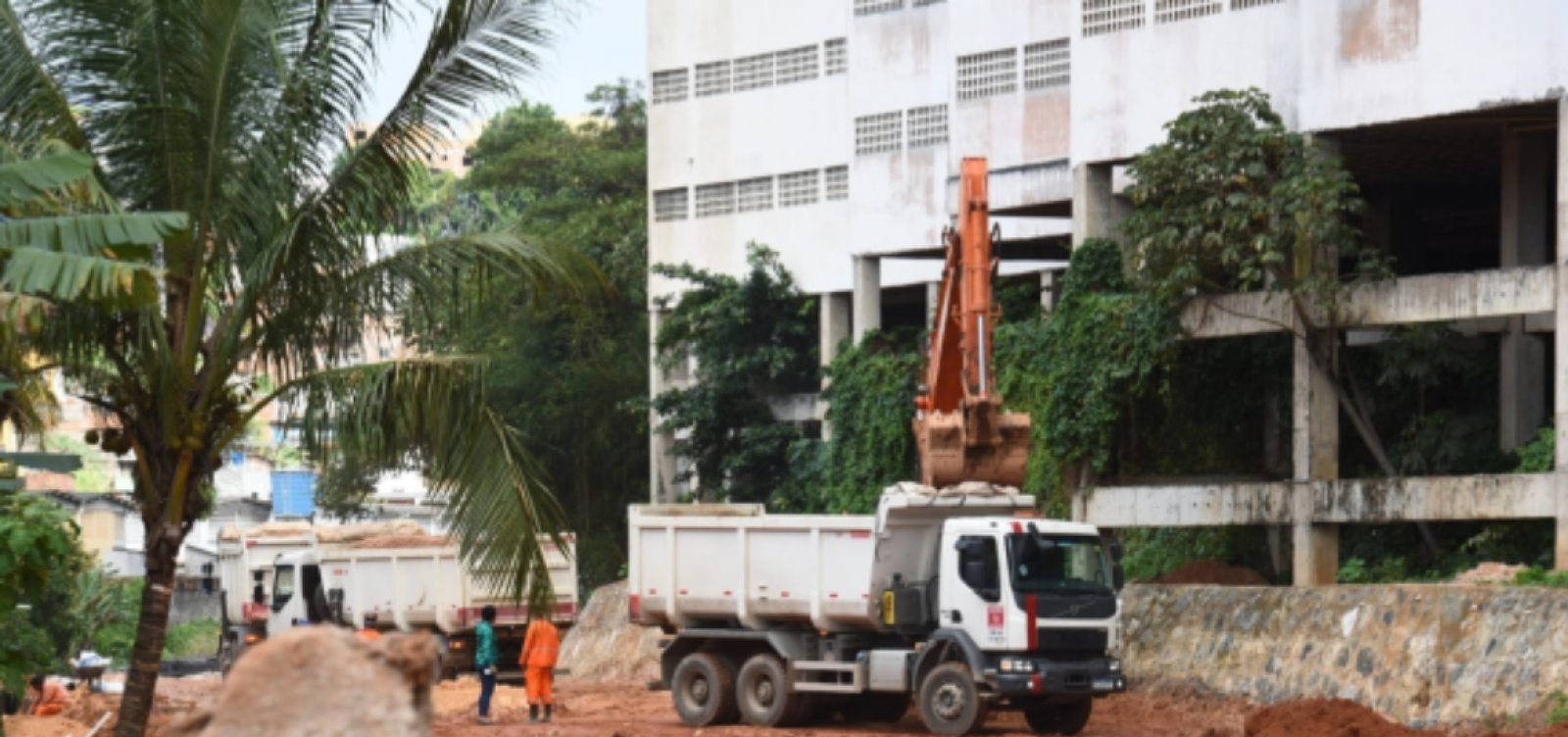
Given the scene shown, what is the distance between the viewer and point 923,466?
3244 cm

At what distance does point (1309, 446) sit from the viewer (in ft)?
119

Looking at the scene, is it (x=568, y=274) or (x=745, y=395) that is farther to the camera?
(x=745, y=395)

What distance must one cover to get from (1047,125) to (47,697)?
62.5 ft

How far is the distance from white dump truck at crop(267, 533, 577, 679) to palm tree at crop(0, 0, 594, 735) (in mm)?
18674

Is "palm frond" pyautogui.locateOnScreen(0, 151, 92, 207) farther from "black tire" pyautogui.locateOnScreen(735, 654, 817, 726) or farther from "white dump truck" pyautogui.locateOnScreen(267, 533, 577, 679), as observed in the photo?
"white dump truck" pyautogui.locateOnScreen(267, 533, 577, 679)

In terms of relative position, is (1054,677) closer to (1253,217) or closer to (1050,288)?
(1253,217)

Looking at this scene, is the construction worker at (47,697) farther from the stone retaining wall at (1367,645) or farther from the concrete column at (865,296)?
the concrete column at (865,296)

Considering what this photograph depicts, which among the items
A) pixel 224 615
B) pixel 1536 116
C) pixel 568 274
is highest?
pixel 1536 116

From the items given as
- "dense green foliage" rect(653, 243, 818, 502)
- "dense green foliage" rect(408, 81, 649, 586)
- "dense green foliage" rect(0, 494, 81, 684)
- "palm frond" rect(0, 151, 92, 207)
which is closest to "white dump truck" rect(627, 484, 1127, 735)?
"dense green foliage" rect(0, 494, 81, 684)

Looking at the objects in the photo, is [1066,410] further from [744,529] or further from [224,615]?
[224,615]

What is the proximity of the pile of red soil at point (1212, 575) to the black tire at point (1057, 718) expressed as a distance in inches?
399

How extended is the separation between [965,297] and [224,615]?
17.6m

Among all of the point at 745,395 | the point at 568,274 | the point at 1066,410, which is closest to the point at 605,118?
the point at 745,395

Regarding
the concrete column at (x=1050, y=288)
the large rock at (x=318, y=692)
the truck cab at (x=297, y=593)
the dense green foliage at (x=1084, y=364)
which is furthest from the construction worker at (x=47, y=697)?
the large rock at (x=318, y=692)
